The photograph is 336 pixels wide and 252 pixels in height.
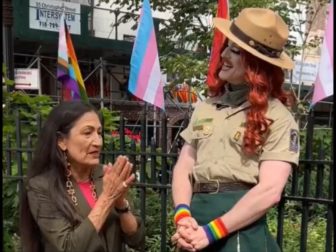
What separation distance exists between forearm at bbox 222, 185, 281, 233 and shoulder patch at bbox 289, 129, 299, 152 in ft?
0.65

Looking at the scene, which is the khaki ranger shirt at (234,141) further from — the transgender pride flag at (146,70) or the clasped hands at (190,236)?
the transgender pride flag at (146,70)

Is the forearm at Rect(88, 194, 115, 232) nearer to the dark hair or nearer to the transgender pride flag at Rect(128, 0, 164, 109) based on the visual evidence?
the dark hair

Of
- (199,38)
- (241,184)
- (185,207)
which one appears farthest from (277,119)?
(199,38)

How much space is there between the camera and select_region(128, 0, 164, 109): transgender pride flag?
12.8 ft

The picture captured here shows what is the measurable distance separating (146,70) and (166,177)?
812mm

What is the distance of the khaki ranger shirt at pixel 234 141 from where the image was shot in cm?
239

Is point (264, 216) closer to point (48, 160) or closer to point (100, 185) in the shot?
point (100, 185)

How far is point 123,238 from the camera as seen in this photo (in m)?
2.60

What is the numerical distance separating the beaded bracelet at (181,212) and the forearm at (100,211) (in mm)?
284

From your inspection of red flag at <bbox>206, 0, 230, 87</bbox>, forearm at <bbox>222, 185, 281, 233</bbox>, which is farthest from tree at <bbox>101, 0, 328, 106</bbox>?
forearm at <bbox>222, 185, 281, 233</bbox>

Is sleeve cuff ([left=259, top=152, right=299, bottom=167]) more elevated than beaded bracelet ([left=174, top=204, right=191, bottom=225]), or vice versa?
sleeve cuff ([left=259, top=152, right=299, bottom=167])

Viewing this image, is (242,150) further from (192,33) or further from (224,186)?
(192,33)

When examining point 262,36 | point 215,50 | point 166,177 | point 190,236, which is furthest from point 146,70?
point 190,236

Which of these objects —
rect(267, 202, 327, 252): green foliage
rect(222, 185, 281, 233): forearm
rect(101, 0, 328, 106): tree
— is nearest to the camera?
rect(222, 185, 281, 233): forearm
